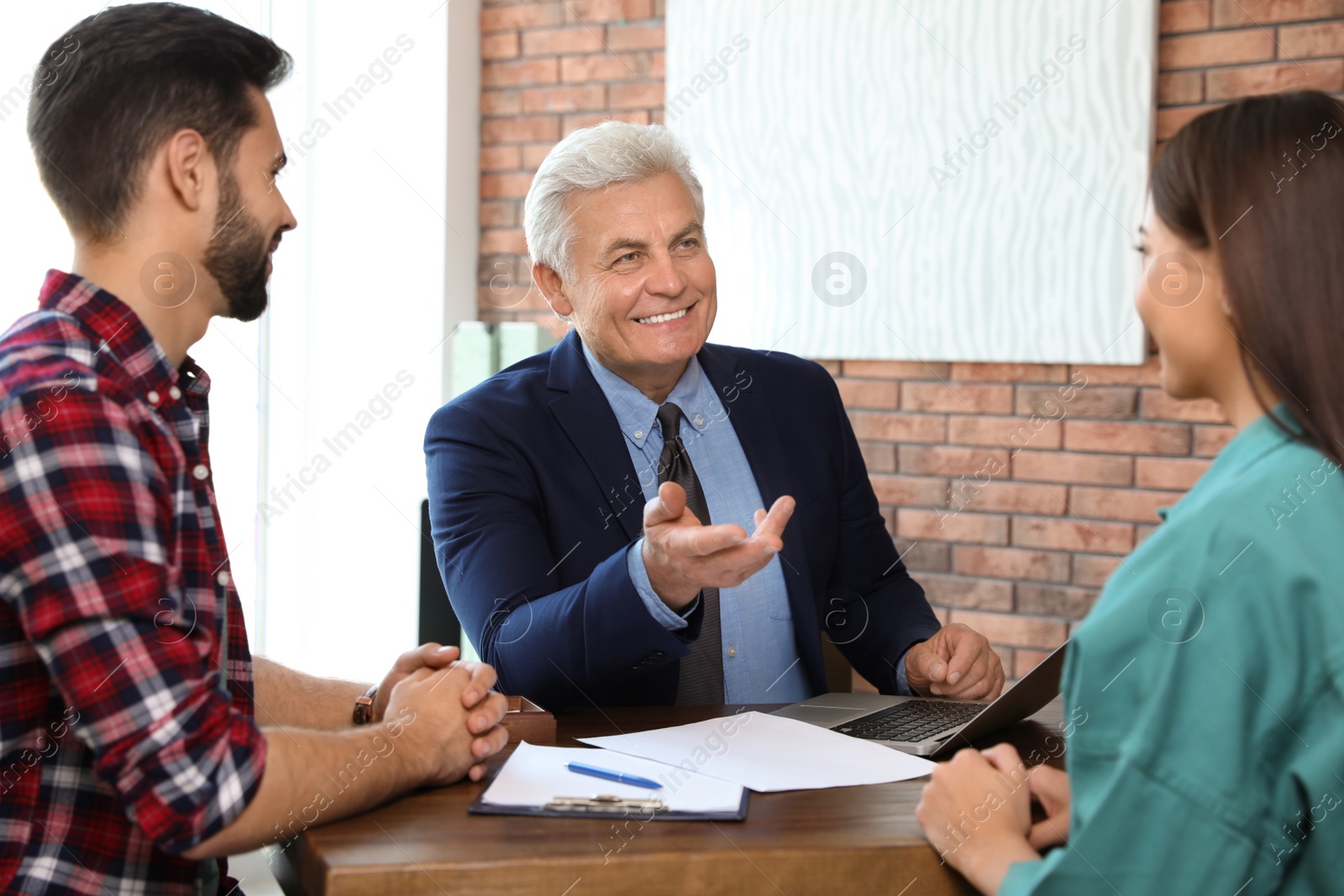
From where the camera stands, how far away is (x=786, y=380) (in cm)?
230

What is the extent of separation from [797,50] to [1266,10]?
1285mm

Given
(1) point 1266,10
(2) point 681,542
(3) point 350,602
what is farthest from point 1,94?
(1) point 1266,10

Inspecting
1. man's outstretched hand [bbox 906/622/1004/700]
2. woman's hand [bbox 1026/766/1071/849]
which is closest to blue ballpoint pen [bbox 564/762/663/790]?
woman's hand [bbox 1026/766/1071/849]

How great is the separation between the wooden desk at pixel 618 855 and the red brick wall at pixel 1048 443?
7.45 feet

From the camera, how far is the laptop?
1.43 metres

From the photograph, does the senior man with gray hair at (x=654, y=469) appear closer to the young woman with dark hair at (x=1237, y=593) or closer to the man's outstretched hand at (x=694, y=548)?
the man's outstretched hand at (x=694, y=548)

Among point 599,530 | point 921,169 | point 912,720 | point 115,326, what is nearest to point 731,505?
point 599,530

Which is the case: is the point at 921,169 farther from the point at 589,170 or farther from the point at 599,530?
the point at 599,530

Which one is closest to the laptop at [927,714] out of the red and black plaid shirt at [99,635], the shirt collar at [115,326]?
the red and black plaid shirt at [99,635]

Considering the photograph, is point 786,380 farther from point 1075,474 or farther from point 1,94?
point 1,94

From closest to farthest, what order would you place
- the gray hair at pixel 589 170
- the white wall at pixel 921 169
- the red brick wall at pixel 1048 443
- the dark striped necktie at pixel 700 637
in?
1. the dark striped necktie at pixel 700 637
2. the gray hair at pixel 589 170
3. the red brick wall at pixel 1048 443
4. the white wall at pixel 921 169

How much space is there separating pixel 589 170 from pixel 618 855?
1289 mm

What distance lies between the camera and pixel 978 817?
3.74 feet

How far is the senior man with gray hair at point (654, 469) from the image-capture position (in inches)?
73.5
